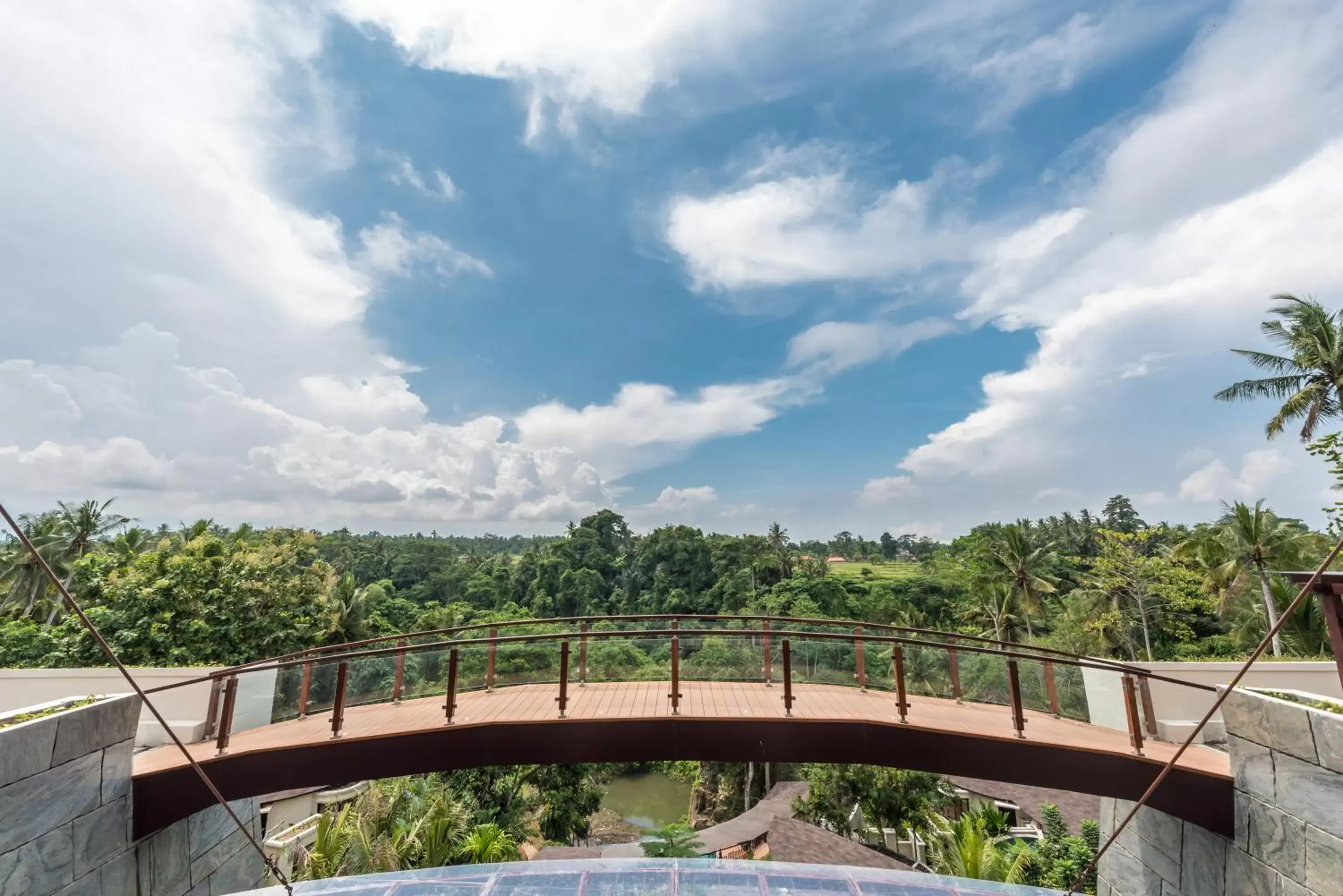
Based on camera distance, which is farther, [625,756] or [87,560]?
[87,560]

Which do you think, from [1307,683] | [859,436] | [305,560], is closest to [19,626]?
[305,560]

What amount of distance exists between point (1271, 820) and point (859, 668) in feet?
11.4

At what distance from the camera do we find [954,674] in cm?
691

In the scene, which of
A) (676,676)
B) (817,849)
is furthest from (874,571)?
(676,676)

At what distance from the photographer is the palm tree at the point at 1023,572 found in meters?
26.4

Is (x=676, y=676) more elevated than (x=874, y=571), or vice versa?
(x=676, y=676)

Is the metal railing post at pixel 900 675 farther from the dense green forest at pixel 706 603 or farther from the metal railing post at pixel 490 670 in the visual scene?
the metal railing post at pixel 490 670

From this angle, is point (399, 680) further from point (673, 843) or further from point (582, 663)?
point (673, 843)

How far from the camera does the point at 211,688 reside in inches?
231

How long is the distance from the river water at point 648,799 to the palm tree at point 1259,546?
20.6 meters

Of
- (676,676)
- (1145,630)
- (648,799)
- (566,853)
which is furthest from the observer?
(648,799)

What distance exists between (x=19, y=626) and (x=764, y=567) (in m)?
33.7

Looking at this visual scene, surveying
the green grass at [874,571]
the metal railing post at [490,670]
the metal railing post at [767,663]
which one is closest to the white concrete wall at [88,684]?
the metal railing post at [490,670]

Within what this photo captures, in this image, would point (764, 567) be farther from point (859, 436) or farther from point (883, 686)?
point (883, 686)
